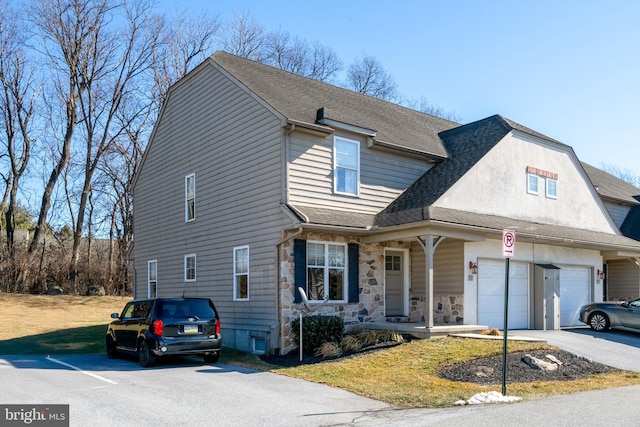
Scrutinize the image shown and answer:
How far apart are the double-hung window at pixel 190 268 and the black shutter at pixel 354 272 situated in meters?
5.78

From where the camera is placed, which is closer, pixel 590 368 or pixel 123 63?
pixel 590 368

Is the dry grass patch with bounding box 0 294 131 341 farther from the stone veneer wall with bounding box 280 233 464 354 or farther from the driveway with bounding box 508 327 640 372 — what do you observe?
the driveway with bounding box 508 327 640 372

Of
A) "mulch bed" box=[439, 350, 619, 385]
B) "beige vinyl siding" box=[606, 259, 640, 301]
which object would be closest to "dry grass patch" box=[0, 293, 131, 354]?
"mulch bed" box=[439, 350, 619, 385]

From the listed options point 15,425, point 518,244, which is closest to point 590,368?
point 518,244

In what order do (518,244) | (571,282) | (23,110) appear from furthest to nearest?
(23,110)
(571,282)
(518,244)

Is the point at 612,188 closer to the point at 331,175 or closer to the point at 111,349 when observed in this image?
the point at 331,175

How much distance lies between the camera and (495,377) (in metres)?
11.7

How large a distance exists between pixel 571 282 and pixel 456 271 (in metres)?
6.13

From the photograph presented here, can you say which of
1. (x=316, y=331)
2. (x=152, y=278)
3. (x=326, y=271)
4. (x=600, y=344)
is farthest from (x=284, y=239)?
(x=152, y=278)

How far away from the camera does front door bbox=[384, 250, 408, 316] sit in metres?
18.1

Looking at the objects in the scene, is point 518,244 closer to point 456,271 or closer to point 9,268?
point 456,271

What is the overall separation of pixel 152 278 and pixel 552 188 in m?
14.8

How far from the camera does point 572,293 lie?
20.8 meters

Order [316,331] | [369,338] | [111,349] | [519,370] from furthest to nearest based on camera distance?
[111,349]
[369,338]
[316,331]
[519,370]
